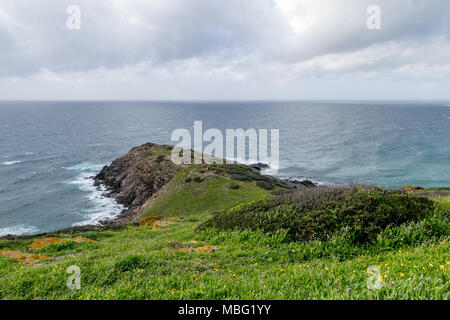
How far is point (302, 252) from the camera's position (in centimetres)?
998

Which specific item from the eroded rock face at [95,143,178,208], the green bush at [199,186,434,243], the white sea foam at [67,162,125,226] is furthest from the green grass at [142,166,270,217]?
the green bush at [199,186,434,243]

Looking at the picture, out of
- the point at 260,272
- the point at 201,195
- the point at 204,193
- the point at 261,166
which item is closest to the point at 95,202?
the point at 201,195

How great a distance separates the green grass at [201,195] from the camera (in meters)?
35.2

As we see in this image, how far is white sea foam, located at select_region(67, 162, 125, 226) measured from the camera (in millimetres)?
44875

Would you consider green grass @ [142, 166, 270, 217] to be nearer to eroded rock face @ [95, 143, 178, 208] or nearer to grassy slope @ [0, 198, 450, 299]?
eroded rock face @ [95, 143, 178, 208]

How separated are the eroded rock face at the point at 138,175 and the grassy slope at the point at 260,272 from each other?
132 ft

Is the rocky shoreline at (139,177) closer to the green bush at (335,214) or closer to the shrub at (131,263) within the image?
the green bush at (335,214)

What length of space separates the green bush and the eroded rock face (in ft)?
127

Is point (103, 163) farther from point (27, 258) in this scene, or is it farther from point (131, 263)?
point (131, 263)

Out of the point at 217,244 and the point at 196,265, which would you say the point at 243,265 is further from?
the point at 217,244

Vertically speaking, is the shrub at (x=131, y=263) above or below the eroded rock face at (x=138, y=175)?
above

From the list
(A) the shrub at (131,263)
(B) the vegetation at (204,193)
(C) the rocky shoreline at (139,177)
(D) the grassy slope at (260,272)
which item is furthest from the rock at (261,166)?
(A) the shrub at (131,263)
